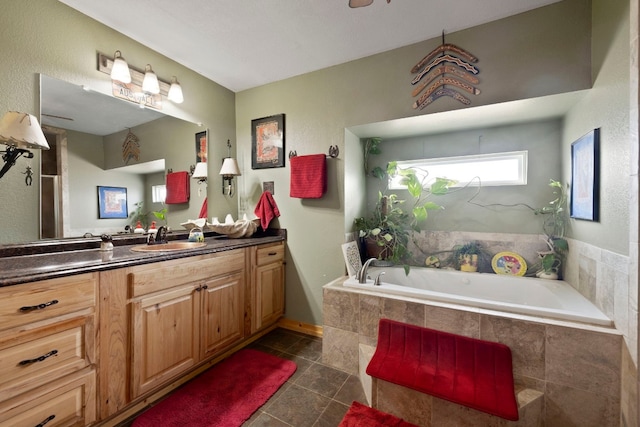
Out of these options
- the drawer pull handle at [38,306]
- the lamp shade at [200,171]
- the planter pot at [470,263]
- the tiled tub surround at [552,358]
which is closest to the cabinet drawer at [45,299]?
the drawer pull handle at [38,306]

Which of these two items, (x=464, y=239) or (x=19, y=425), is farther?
(x=464, y=239)

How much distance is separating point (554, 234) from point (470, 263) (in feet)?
2.19

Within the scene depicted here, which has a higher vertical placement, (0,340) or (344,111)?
(344,111)

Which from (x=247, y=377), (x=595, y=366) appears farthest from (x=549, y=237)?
(x=247, y=377)

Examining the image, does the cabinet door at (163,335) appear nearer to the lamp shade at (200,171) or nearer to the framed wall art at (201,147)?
the lamp shade at (200,171)

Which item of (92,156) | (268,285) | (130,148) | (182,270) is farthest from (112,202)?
(268,285)

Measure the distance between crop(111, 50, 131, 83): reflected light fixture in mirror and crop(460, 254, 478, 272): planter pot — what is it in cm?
313

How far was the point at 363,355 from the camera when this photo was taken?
5.44 ft

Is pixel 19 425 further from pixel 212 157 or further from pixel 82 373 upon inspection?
pixel 212 157

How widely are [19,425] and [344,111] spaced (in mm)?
2633

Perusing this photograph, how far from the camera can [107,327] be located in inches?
49.4

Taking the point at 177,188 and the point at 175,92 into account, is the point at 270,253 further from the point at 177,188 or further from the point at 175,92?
the point at 175,92

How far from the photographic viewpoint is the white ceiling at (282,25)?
5.30ft

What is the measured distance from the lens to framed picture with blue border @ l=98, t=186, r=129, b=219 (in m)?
1.75
